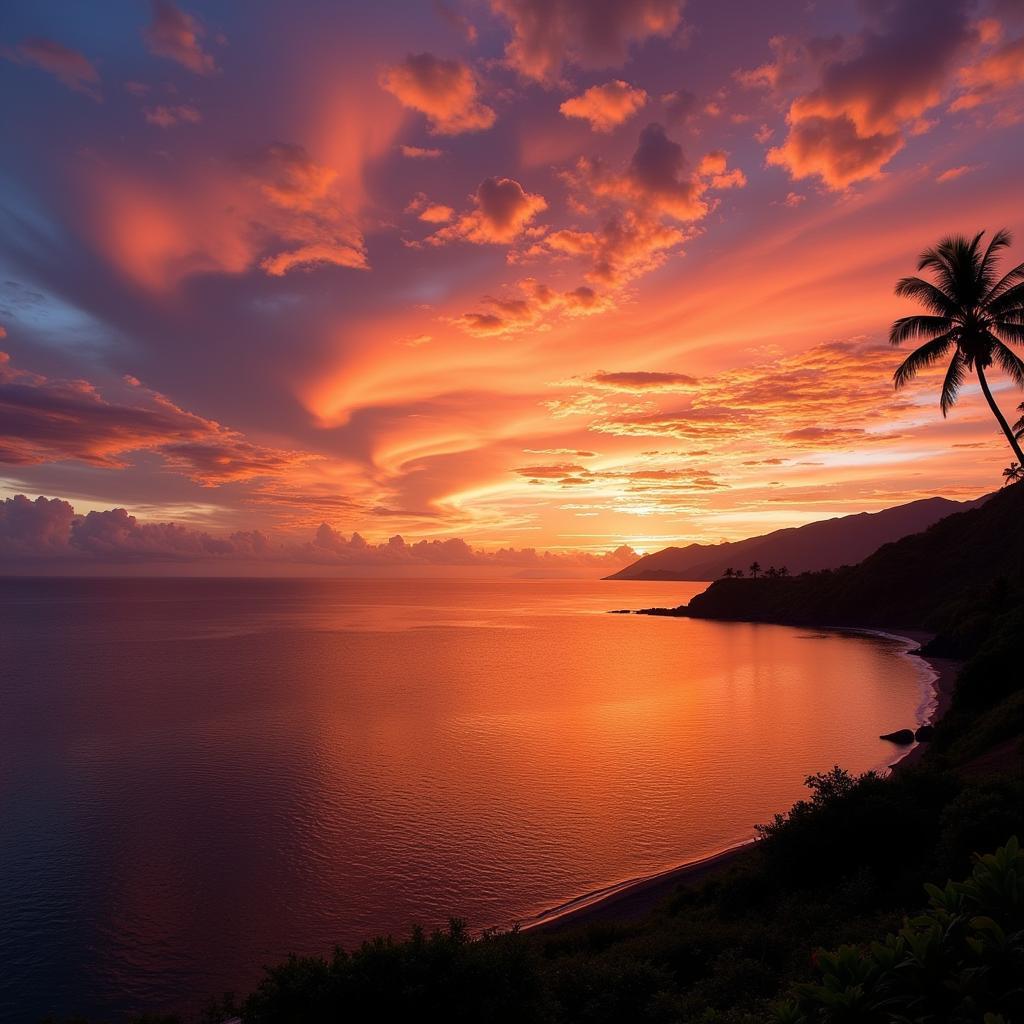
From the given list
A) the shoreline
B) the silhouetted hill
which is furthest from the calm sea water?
the silhouetted hill

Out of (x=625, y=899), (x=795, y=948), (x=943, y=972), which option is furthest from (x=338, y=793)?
(x=943, y=972)

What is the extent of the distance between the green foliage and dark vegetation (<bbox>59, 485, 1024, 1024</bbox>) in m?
0.02

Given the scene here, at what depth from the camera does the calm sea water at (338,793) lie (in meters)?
24.8

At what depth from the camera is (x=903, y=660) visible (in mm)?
98188

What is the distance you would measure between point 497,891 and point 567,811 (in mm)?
10406

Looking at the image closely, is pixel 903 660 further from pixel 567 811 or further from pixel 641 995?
pixel 641 995

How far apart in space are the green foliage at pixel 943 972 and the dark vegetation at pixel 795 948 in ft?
0.07

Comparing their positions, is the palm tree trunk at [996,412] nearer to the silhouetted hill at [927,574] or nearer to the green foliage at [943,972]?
the green foliage at [943,972]

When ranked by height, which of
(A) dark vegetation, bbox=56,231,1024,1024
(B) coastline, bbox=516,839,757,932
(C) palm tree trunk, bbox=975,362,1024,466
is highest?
(C) palm tree trunk, bbox=975,362,1024,466

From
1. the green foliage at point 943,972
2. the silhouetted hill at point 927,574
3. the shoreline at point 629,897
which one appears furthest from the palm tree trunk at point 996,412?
the silhouetted hill at point 927,574

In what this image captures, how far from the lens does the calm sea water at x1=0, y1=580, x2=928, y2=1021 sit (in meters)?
24.8

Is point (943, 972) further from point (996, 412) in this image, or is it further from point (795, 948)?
point (996, 412)

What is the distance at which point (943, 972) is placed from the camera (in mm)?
6984

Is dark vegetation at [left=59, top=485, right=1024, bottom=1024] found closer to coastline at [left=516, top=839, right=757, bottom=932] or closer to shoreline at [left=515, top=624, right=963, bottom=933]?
shoreline at [left=515, top=624, right=963, bottom=933]
